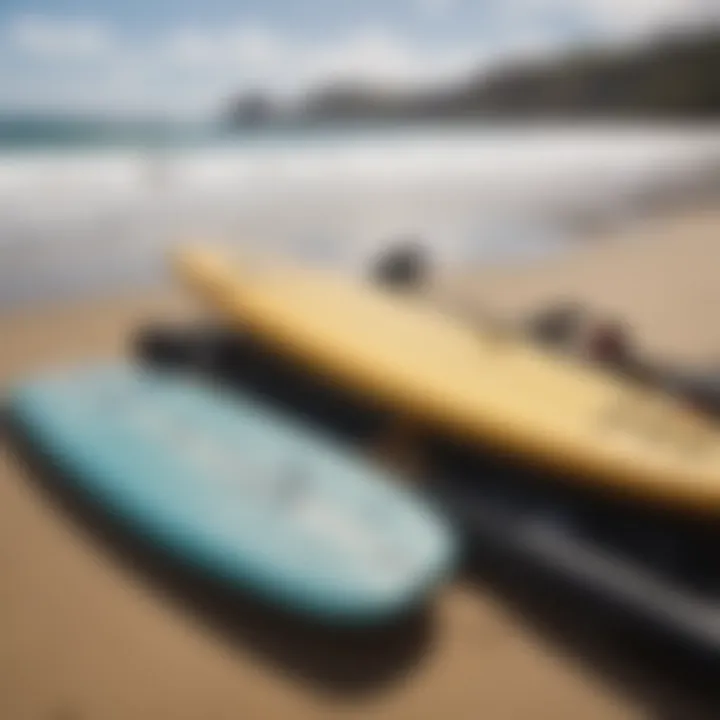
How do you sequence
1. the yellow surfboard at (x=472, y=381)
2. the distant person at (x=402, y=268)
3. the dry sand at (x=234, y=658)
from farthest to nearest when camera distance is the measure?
the distant person at (x=402, y=268)
the yellow surfboard at (x=472, y=381)
the dry sand at (x=234, y=658)

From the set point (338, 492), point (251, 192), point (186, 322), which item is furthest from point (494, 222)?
point (338, 492)

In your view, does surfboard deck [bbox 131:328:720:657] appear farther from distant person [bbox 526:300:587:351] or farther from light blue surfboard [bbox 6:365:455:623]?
distant person [bbox 526:300:587:351]

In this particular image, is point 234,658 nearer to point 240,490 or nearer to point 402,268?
point 240,490

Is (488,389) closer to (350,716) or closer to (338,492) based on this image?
(338,492)

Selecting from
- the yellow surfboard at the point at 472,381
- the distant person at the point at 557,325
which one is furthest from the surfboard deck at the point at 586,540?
the distant person at the point at 557,325

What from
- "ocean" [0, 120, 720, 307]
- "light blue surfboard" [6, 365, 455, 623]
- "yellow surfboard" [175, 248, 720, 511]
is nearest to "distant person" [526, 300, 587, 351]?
"yellow surfboard" [175, 248, 720, 511]

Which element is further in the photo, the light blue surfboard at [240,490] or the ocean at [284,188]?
the ocean at [284,188]

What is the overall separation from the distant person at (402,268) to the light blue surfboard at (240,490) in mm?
386

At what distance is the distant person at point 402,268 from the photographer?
4.55ft

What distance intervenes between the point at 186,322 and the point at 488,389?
1.54 ft

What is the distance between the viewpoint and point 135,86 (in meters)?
1.09

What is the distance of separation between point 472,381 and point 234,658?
42cm

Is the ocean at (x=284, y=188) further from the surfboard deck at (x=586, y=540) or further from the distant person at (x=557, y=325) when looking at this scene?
the surfboard deck at (x=586, y=540)

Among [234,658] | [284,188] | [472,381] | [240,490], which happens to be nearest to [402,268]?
[284,188]
